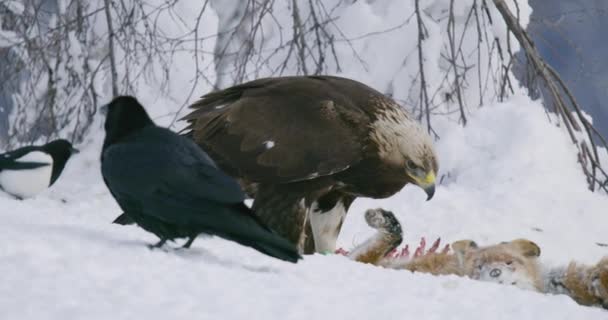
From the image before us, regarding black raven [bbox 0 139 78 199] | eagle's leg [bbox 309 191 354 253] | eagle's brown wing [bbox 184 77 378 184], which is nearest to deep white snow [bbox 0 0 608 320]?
black raven [bbox 0 139 78 199]

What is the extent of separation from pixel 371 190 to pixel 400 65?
7.90 ft

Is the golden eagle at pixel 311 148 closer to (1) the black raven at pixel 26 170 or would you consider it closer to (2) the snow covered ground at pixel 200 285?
(2) the snow covered ground at pixel 200 285

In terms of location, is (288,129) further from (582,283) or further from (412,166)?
(582,283)

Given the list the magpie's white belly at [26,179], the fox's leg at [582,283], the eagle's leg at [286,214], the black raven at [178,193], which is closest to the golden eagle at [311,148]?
the eagle's leg at [286,214]

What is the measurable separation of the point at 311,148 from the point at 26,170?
1.47m

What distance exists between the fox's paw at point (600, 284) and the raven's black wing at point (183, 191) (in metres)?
1.49

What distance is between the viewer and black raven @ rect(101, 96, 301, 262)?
2.21 metres

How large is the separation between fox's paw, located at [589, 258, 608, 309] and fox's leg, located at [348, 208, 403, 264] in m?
0.74

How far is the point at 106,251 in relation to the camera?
2219 mm

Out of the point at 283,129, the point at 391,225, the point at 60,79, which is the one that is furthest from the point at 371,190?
the point at 60,79

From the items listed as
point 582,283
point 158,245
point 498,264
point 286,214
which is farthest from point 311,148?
point 158,245

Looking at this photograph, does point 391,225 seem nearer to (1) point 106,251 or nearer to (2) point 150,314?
(1) point 106,251

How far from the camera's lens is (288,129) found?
142 inches

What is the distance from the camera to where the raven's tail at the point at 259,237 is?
7.14ft
